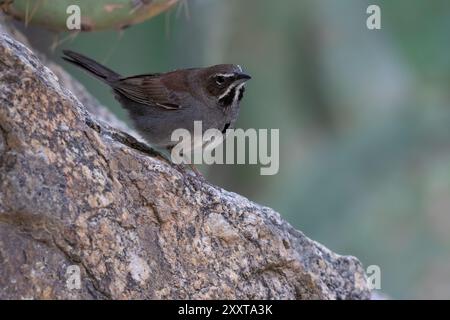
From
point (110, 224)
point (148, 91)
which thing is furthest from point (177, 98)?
point (110, 224)

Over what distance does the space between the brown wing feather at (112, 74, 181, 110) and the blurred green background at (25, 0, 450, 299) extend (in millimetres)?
1724

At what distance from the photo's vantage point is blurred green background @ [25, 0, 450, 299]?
682 centimetres

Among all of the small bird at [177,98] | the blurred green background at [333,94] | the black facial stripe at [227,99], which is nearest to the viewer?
the small bird at [177,98]

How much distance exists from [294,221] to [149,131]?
237cm

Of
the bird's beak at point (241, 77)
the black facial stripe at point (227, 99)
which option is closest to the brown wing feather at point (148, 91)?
the black facial stripe at point (227, 99)

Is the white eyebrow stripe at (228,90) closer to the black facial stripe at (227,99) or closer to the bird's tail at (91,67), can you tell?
the black facial stripe at (227,99)

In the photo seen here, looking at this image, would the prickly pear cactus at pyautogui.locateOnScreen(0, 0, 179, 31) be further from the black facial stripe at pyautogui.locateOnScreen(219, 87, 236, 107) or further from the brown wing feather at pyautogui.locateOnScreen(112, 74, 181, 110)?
the black facial stripe at pyautogui.locateOnScreen(219, 87, 236, 107)

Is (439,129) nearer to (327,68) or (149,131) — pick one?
(327,68)

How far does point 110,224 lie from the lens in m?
3.60

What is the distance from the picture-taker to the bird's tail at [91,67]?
5280 millimetres

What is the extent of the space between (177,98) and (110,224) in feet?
5.30

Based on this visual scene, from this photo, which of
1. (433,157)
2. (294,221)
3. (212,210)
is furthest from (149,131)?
Answer: (433,157)

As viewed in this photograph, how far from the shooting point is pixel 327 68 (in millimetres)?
7621

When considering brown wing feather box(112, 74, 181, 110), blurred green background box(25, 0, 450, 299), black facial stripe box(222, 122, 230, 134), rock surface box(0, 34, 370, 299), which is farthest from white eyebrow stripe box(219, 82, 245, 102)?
blurred green background box(25, 0, 450, 299)
